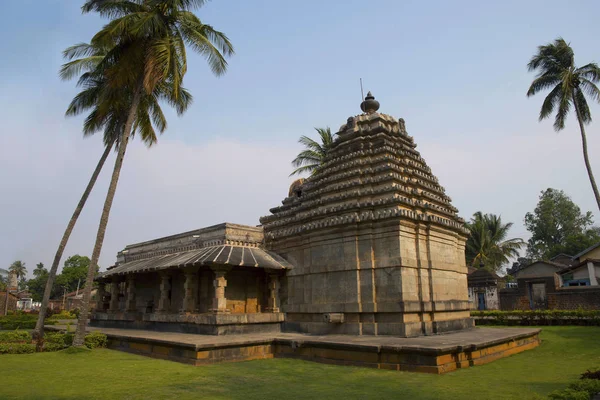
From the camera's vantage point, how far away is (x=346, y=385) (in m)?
9.08

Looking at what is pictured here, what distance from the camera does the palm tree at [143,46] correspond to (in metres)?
15.9

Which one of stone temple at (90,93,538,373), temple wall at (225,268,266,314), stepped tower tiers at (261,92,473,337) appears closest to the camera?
stone temple at (90,93,538,373)

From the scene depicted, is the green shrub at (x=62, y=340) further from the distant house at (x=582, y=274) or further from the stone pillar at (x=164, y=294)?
the distant house at (x=582, y=274)

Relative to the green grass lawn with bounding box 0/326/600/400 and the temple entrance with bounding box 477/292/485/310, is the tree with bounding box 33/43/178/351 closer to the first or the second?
the green grass lawn with bounding box 0/326/600/400

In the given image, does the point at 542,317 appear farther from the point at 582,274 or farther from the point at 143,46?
the point at 143,46

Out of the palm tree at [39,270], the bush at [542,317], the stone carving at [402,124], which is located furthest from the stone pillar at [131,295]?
the palm tree at [39,270]

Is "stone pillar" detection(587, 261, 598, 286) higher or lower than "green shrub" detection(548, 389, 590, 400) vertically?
higher

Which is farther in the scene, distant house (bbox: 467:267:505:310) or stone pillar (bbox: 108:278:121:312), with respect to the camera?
distant house (bbox: 467:267:505:310)

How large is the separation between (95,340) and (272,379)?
8.91 m

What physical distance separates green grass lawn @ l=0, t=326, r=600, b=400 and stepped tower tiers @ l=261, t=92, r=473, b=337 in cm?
284

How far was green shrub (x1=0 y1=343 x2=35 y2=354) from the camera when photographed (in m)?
14.3

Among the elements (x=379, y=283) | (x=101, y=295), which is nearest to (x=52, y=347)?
(x=101, y=295)

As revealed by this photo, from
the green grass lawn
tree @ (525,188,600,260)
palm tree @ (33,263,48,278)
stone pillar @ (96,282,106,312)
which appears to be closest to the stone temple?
the green grass lawn

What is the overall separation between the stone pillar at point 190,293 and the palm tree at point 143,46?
3352 mm
